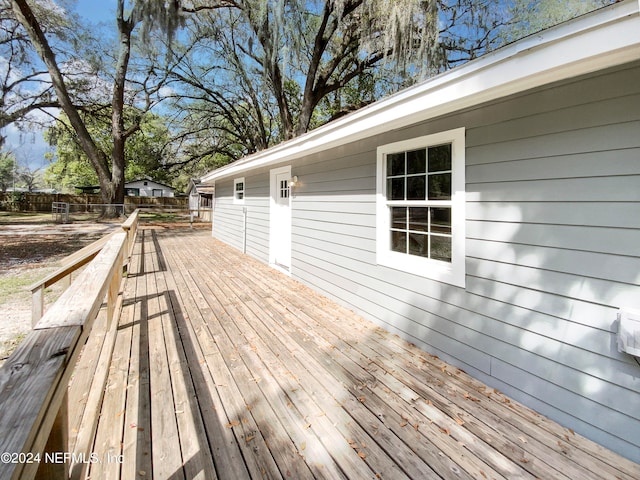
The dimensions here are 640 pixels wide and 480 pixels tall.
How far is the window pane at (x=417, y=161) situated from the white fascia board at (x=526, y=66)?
29cm

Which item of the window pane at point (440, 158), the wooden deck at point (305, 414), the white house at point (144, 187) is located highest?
the white house at point (144, 187)

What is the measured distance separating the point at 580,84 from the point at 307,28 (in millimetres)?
8104

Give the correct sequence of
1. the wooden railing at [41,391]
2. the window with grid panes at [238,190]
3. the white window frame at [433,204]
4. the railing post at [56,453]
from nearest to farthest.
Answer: the wooden railing at [41,391] < the railing post at [56,453] < the white window frame at [433,204] < the window with grid panes at [238,190]

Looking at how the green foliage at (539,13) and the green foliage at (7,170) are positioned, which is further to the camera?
the green foliage at (7,170)

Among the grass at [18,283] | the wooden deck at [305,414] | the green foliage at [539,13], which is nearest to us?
the wooden deck at [305,414]

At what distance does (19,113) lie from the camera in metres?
14.1

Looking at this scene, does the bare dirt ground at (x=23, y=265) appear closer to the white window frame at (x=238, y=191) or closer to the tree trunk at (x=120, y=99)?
the white window frame at (x=238, y=191)

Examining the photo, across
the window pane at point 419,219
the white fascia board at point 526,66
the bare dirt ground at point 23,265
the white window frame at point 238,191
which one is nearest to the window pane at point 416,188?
the window pane at point 419,219

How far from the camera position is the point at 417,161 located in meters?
2.95

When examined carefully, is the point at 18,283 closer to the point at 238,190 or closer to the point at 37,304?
the point at 37,304

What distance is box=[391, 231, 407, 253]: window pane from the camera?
3.15 meters

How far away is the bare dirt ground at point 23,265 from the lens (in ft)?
11.0

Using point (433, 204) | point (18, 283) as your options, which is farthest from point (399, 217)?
point (18, 283)

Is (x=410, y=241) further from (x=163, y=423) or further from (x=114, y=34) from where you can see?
(x=114, y=34)
